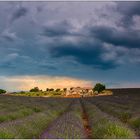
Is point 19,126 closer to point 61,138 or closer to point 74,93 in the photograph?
point 61,138

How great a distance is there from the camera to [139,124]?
15031 millimetres

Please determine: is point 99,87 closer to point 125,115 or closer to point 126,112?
point 126,112

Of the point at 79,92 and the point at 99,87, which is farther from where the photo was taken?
the point at 99,87

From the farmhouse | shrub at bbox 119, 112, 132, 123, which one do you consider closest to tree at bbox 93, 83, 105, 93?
the farmhouse

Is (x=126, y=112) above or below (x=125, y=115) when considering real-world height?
above

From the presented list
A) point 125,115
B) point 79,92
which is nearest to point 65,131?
point 125,115

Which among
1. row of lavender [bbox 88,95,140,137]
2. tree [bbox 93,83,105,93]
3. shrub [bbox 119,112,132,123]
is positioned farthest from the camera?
tree [bbox 93,83,105,93]

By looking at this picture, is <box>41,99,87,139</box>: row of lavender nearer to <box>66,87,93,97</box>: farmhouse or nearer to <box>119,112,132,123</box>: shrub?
<box>119,112,132,123</box>: shrub

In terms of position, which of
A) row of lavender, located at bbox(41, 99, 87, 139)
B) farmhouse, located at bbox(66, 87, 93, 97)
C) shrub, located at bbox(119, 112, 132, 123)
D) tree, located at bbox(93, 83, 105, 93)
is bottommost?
row of lavender, located at bbox(41, 99, 87, 139)

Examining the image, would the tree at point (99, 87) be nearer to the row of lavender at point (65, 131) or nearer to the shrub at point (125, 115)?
the shrub at point (125, 115)

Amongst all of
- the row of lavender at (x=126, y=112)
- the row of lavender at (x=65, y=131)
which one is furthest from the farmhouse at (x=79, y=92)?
the row of lavender at (x=65, y=131)

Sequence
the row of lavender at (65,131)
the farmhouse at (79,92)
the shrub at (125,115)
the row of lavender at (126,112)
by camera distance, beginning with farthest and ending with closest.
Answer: the farmhouse at (79,92)
the shrub at (125,115)
the row of lavender at (126,112)
the row of lavender at (65,131)

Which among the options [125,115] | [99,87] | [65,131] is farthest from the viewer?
[99,87]

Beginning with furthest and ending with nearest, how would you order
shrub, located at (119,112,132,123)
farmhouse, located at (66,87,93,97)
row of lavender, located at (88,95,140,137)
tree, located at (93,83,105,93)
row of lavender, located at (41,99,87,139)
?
tree, located at (93,83,105,93), farmhouse, located at (66,87,93,97), shrub, located at (119,112,132,123), row of lavender, located at (88,95,140,137), row of lavender, located at (41,99,87,139)
